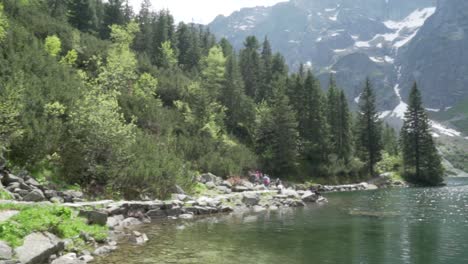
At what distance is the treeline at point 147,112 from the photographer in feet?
96.2

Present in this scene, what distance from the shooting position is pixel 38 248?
Answer: 46.4ft

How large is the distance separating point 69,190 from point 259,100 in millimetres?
63811

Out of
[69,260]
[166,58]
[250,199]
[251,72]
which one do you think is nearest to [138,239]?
[69,260]

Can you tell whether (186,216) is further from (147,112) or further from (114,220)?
(147,112)

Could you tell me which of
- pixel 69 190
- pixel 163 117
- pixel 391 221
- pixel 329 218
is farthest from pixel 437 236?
pixel 163 117

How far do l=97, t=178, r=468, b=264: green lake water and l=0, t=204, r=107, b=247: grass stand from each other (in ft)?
6.84

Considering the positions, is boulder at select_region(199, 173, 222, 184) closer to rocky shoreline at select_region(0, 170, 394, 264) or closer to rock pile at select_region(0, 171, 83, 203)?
rocky shoreline at select_region(0, 170, 394, 264)

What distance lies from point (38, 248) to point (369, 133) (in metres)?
78.7

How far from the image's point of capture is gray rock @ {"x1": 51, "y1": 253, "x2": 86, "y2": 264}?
14.4m

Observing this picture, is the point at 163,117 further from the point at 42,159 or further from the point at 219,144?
the point at 42,159

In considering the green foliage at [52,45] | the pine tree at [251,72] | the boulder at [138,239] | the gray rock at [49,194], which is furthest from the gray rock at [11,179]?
the pine tree at [251,72]

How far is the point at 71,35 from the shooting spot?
195 ft

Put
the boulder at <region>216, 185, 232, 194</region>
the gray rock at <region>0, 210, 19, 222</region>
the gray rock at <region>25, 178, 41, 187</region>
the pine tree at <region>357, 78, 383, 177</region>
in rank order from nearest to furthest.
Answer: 1. the gray rock at <region>0, 210, 19, 222</region>
2. the gray rock at <region>25, 178, 41, 187</region>
3. the boulder at <region>216, 185, 232, 194</region>
4. the pine tree at <region>357, 78, 383, 177</region>

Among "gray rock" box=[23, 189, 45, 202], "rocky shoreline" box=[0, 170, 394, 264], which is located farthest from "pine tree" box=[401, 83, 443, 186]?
"gray rock" box=[23, 189, 45, 202]
